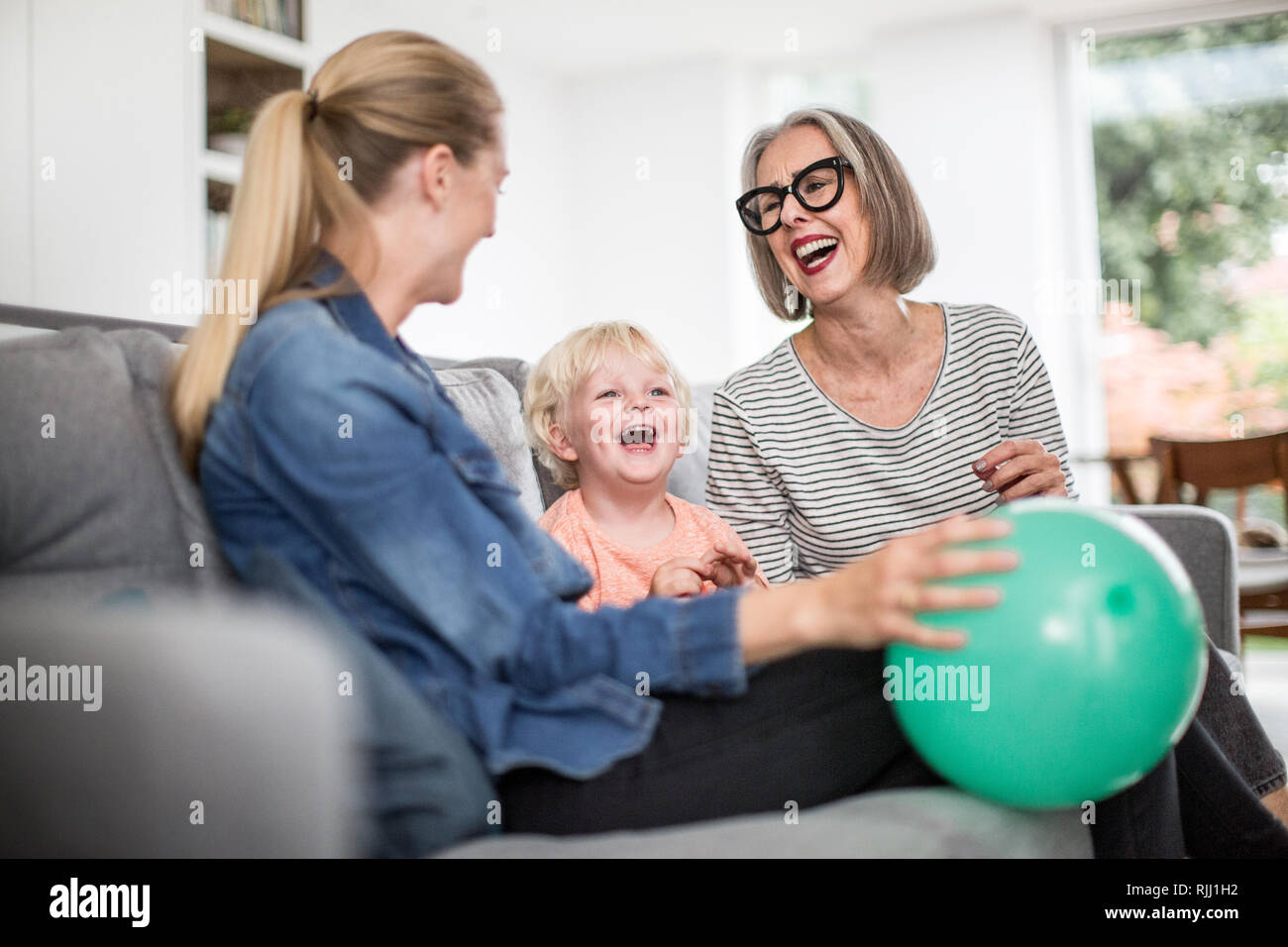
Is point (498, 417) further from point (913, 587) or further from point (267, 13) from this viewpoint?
point (267, 13)

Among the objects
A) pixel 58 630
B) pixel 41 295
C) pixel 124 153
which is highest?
pixel 124 153

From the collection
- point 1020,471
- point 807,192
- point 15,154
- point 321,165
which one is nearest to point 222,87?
point 15,154

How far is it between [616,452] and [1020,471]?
610 millimetres

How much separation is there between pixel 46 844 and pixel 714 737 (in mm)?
574

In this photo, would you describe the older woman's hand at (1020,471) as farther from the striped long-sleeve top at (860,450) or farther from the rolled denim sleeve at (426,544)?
the rolled denim sleeve at (426,544)

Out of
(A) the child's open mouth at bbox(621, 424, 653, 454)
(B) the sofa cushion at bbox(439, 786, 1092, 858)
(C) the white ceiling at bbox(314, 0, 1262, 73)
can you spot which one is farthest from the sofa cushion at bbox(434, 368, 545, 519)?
(C) the white ceiling at bbox(314, 0, 1262, 73)

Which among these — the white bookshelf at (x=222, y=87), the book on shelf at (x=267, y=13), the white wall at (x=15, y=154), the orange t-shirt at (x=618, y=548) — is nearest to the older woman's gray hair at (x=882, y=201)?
the orange t-shirt at (x=618, y=548)

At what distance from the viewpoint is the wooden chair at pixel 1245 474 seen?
11.3 ft

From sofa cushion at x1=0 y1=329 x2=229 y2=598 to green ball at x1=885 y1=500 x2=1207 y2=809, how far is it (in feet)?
2.45

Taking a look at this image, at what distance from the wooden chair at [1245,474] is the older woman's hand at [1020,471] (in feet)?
7.34
